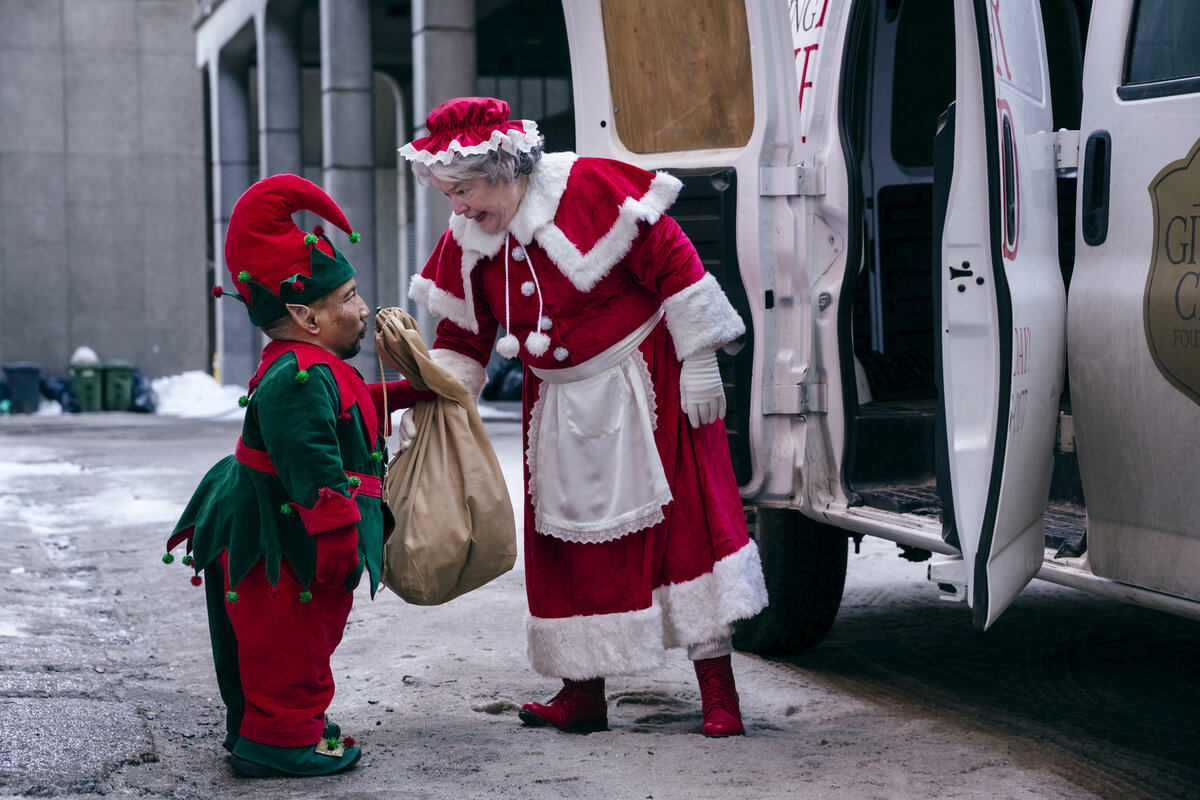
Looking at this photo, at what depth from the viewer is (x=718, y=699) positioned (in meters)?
3.78

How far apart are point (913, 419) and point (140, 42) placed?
77.5 feet

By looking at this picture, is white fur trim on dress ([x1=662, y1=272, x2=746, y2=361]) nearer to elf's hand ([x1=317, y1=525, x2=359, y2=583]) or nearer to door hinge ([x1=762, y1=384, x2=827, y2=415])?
door hinge ([x1=762, y1=384, x2=827, y2=415])

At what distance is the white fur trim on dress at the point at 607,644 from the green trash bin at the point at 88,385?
20.6 metres

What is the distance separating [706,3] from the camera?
4.17 metres

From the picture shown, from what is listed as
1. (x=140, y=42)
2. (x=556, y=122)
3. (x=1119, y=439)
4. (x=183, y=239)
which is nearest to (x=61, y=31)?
(x=140, y=42)

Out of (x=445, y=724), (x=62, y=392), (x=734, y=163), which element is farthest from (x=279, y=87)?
(x=445, y=724)

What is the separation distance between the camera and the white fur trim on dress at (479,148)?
137 inches

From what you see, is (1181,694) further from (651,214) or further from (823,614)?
(651,214)

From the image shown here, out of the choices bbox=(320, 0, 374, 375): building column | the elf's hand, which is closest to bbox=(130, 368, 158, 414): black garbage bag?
bbox=(320, 0, 374, 375): building column

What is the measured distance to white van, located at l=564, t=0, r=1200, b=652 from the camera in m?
3.09

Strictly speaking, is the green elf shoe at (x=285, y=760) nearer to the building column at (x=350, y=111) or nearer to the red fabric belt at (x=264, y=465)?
the red fabric belt at (x=264, y=465)

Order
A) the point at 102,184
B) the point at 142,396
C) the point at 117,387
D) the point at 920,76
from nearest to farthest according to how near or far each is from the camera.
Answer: the point at 920,76, the point at 117,387, the point at 142,396, the point at 102,184

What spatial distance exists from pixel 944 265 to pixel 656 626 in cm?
122

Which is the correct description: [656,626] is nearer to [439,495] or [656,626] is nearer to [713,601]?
[713,601]
